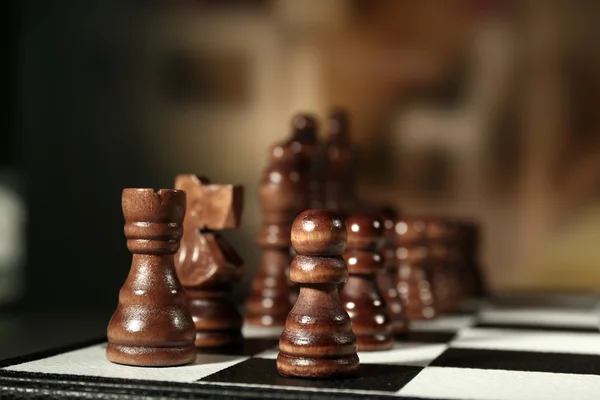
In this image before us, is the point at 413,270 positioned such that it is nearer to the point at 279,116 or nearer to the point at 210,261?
the point at 210,261

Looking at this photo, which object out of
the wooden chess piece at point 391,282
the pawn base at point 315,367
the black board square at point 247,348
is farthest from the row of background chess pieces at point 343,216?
the pawn base at point 315,367

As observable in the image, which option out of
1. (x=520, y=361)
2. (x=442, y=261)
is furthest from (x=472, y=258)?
(x=520, y=361)

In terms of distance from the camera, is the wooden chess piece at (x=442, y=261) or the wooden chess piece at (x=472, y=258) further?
the wooden chess piece at (x=472, y=258)

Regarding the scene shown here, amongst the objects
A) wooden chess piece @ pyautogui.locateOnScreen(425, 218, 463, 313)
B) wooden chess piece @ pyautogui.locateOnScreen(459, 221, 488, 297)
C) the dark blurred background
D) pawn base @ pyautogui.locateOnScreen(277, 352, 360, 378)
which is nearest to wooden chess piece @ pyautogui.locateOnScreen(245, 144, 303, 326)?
wooden chess piece @ pyautogui.locateOnScreen(425, 218, 463, 313)

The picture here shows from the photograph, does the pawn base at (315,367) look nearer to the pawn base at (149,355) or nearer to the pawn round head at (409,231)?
the pawn base at (149,355)

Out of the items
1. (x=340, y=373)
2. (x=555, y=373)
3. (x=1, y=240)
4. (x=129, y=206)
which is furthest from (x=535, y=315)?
(x=1, y=240)

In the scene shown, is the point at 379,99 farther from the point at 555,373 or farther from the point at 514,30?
the point at 555,373
